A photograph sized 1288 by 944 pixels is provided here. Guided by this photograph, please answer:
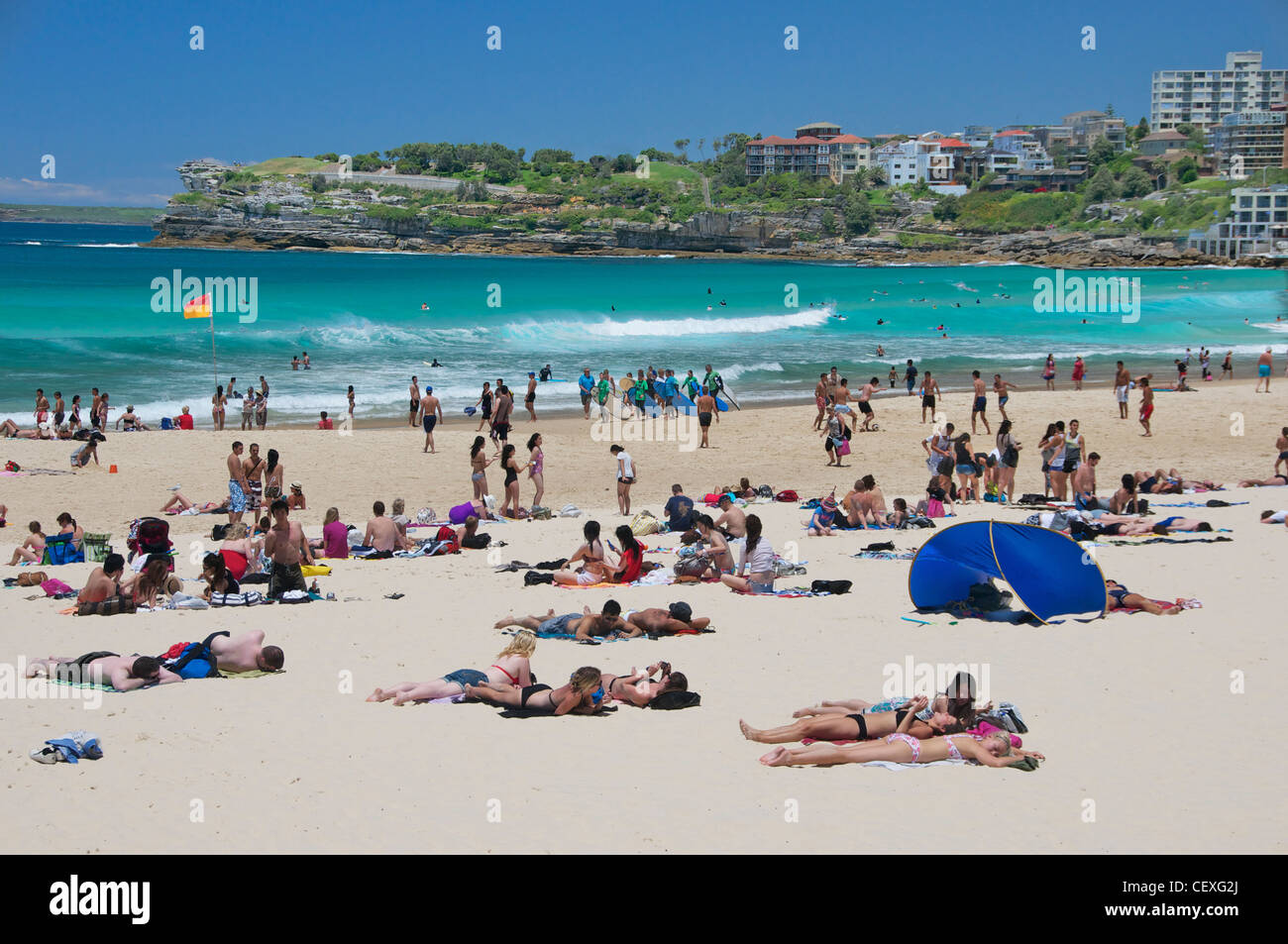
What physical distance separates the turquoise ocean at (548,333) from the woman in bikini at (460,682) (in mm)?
18624

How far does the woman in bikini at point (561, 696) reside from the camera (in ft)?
23.7

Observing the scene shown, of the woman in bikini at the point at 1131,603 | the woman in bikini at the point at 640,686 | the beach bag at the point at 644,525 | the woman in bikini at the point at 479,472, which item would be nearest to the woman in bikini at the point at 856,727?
the woman in bikini at the point at 640,686

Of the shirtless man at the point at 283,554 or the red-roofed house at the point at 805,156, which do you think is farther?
the red-roofed house at the point at 805,156

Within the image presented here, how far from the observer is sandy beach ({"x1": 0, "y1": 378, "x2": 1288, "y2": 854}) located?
5551 millimetres

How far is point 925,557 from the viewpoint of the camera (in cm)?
963

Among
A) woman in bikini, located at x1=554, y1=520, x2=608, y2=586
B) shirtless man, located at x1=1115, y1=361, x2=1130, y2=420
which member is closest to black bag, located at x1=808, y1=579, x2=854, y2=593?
woman in bikini, located at x1=554, y1=520, x2=608, y2=586

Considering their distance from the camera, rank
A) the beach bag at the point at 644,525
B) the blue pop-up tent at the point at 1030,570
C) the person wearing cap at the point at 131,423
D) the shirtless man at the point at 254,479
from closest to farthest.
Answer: the blue pop-up tent at the point at 1030,570 < the beach bag at the point at 644,525 < the shirtless man at the point at 254,479 < the person wearing cap at the point at 131,423

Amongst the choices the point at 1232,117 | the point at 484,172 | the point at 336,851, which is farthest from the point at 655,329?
the point at 1232,117

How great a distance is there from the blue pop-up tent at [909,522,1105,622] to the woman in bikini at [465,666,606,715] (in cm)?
350

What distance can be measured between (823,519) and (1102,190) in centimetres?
14405

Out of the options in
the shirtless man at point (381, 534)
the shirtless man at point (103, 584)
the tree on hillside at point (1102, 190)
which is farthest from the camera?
the tree on hillside at point (1102, 190)

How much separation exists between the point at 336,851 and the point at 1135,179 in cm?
15812

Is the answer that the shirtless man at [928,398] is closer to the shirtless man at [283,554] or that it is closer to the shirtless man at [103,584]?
the shirtless man at [283,554]

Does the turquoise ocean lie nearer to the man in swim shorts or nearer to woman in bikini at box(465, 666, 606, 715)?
the man in swim shorts
